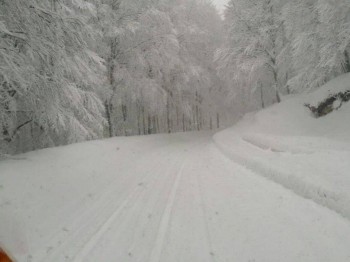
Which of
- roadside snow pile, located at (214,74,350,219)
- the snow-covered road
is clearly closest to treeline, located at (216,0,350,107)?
roadside snow pile, located at (214,74,350,219)

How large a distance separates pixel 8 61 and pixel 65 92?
3.61 m

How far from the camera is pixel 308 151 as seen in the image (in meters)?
11.2

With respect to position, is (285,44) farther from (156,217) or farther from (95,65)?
(156,217)

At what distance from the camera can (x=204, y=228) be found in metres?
6.26

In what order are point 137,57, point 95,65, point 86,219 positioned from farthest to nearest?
point 137,57
point 95,65
point 86,219

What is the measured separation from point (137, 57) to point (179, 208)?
18.5 m

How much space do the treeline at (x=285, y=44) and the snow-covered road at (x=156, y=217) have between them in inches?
397

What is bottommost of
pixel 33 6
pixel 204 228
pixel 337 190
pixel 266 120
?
pixel 204 228

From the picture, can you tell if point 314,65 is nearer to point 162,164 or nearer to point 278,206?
point 162,164

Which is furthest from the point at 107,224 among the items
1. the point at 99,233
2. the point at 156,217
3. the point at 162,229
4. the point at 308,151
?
the point at 308,151

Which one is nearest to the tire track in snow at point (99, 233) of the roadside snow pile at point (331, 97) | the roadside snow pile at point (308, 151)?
the roadside snow pile at point (308, 151)

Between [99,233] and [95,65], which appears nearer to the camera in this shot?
[99,233]

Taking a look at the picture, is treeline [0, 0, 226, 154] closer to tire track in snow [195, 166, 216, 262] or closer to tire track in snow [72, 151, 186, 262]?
tire track in snow [72, 151, 186, 262]

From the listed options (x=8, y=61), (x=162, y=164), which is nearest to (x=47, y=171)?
(x=8, y=61)
